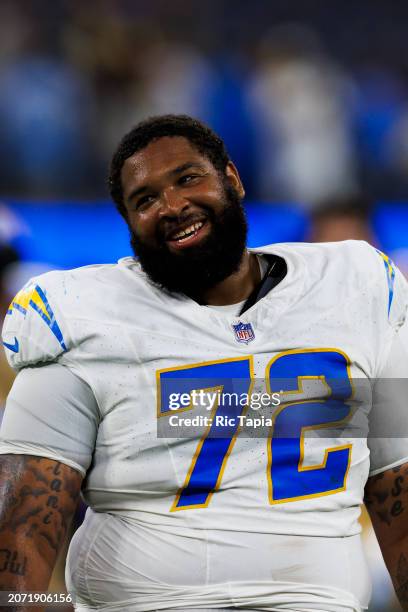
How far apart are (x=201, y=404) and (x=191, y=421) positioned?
0.11 ft

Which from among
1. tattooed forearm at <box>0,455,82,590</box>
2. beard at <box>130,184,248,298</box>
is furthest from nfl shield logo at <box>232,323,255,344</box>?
tattooed forearm at <box>0,455,82,590</box>

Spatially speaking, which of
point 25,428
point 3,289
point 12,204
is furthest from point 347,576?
point 12,204

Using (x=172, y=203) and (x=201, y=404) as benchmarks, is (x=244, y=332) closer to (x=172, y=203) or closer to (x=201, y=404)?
(x=201, y=404)

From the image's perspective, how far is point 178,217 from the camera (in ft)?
5.48

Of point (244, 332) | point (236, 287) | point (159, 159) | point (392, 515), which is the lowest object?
point (392, 515)

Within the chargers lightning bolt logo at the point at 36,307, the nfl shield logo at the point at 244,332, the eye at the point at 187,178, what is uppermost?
the eye at the point at 187,178

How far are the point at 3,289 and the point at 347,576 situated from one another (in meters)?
1.77

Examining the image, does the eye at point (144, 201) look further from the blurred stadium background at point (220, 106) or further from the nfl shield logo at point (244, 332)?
the blurred stadium background at point (220, 106)

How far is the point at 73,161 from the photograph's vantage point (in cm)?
394

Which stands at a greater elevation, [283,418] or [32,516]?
[283,418]

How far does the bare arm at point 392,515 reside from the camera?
1.67 m

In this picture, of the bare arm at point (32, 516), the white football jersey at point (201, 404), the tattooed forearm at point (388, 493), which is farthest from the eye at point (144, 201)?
the tattooed forearm at point (388, 493)

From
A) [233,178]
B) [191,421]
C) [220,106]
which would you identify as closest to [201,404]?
[191,421]

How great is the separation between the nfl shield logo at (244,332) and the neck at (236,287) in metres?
0.10
